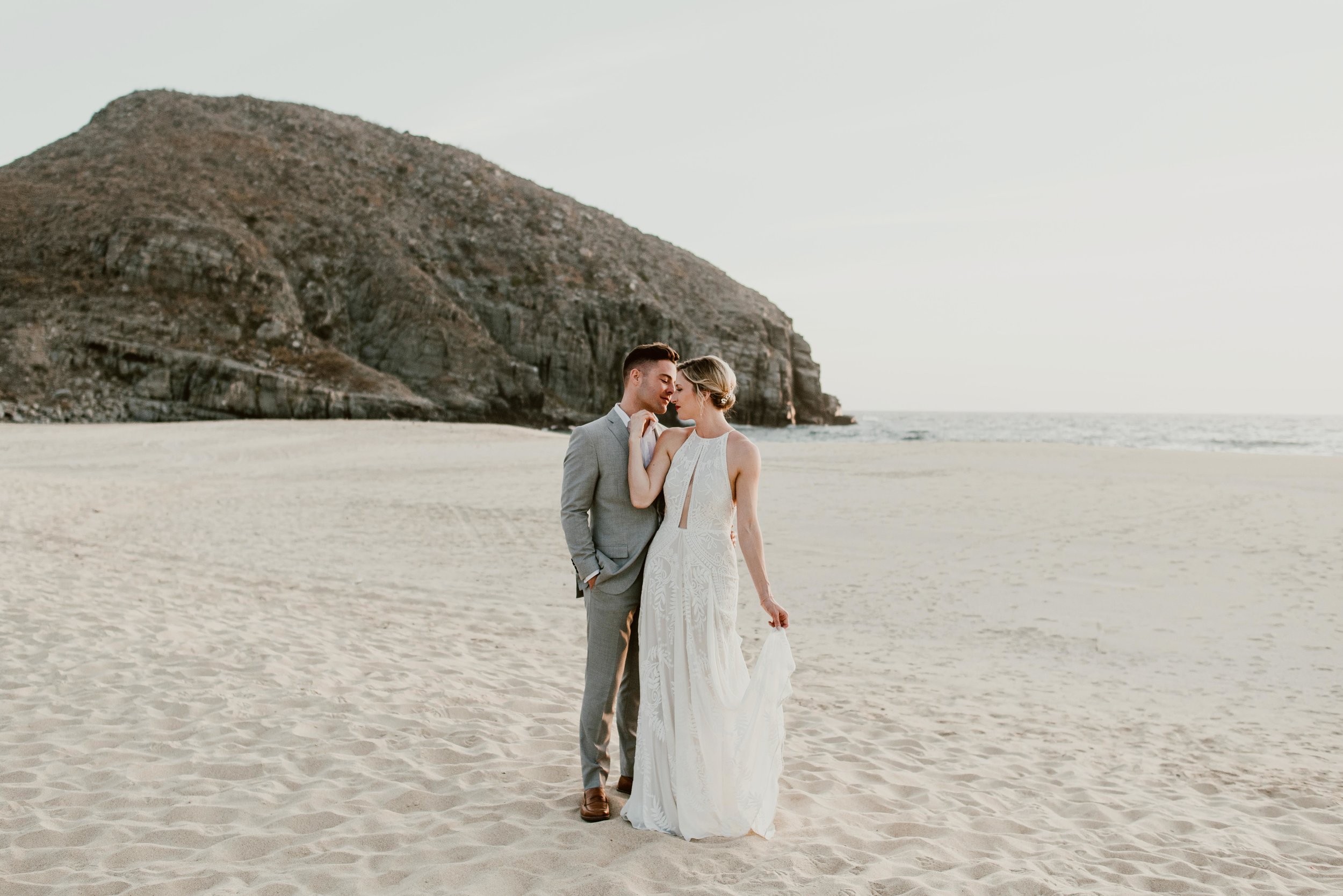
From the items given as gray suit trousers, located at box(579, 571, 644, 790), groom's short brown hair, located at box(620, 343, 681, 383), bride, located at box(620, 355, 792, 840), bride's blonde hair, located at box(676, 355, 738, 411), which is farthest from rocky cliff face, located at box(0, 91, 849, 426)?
bride's blonde hair, located at box(676, 355, 738, 411)

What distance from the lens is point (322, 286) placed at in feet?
193

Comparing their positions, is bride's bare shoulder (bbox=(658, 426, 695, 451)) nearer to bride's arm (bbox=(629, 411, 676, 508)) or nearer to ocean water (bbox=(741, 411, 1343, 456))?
bride's arm (bbox=(629, 411, 676, 508))

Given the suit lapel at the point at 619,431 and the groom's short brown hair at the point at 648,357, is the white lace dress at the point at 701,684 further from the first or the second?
the groom's short brown hair at the point at 648,357

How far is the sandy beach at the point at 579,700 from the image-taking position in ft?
13.3

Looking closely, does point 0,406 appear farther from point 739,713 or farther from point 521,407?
point 739,713

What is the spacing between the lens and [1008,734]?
659 centimetres

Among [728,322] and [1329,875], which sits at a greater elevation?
[728,322]

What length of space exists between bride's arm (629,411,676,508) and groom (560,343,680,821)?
0.05 meters

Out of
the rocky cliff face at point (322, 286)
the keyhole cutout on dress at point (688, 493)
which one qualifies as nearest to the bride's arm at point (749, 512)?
the keyhole cutout on dress at point (688, 493)

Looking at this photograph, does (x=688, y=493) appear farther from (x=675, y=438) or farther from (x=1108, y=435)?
(x=1108, y=435)

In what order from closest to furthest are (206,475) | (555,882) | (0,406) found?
(555,882), (206,475), (0,406)

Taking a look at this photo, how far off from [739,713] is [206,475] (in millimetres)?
23501

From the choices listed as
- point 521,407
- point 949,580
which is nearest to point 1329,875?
point 949,580

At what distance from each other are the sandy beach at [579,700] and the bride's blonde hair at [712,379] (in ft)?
6.62
